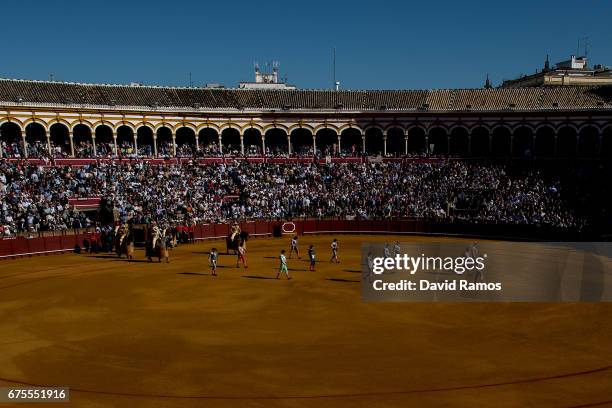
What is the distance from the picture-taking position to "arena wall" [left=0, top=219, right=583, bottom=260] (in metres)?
30.8

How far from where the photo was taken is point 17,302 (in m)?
18.9

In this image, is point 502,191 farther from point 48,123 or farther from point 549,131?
point 48,123

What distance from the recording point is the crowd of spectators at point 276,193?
115 ft

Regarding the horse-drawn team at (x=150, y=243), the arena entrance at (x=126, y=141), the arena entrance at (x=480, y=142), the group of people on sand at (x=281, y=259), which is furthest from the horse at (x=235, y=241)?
the arena entrance at (x=480, y=142)

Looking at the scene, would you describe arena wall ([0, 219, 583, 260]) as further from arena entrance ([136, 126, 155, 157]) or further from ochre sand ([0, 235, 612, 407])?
arena entrance ([136, 126, 155, 157])

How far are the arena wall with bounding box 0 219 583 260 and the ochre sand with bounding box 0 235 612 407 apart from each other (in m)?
9.76

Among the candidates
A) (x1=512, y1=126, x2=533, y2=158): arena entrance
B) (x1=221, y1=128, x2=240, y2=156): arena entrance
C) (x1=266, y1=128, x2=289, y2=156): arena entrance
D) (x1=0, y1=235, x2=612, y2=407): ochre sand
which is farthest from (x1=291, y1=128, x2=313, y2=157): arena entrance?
(x1=0, y1=235, x2=612, y2=407): ochre sand

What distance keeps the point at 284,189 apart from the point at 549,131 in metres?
29.8

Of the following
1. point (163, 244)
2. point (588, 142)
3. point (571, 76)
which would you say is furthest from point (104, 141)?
point (571, 76)

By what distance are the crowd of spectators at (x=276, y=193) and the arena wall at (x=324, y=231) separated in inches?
38.6

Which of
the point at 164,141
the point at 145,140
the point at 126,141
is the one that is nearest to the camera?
the point at 126,141

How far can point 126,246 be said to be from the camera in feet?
93.2

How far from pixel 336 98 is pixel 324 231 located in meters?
21.5

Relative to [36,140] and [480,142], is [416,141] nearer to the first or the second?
[480,142]
